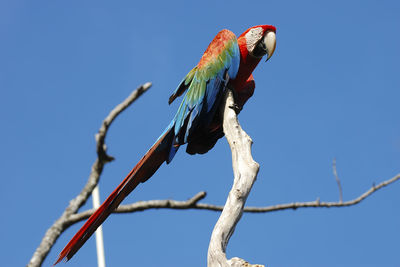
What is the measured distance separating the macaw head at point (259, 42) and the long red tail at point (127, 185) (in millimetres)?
669

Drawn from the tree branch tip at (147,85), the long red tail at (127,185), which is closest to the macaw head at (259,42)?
the long red tail at (127,185)

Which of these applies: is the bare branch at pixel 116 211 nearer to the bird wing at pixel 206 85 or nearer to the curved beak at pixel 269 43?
the bird wing at pixel 206 85

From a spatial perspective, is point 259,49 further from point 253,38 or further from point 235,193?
point 235,193

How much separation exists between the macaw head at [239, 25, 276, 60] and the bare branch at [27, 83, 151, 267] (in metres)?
1.29

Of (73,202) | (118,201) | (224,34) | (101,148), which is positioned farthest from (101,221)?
(73,202)

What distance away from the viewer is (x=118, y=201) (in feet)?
7.75

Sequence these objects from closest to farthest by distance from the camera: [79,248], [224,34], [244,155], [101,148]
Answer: [244,155]
[79,248]
[224,34]
[101,148]

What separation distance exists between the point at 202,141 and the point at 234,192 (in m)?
0.94

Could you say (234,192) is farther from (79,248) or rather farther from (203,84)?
(203,84)

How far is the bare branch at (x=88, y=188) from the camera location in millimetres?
4047

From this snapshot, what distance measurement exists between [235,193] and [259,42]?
125 centimetres

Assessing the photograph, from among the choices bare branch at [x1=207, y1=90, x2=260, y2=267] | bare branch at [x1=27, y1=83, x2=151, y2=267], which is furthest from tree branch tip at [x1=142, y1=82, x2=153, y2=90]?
bare branch at [x1=207, y1=90, x2=260, y2=267]

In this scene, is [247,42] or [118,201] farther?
[247,42]

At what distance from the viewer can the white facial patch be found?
9.48 feet
